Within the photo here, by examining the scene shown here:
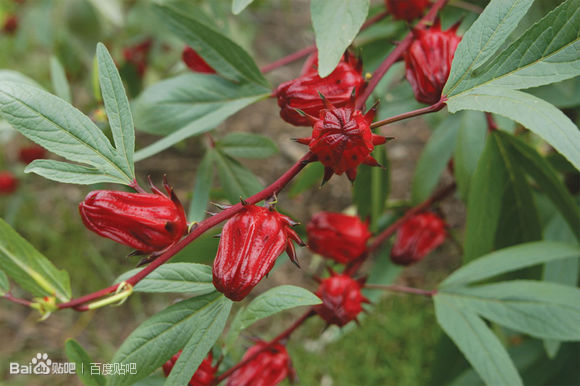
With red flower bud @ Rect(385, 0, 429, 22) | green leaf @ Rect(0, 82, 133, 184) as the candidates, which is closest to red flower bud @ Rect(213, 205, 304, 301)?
green leaf @ Rect(0, 82, 133, 184)

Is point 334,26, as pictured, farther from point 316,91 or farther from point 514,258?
point 514,258

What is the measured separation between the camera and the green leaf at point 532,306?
62cm

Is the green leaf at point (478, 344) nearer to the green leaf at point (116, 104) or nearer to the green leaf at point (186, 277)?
the green leaf at point (186, 277)

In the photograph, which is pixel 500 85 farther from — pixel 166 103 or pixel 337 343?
pixel 337 343

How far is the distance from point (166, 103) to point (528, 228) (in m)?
0.53

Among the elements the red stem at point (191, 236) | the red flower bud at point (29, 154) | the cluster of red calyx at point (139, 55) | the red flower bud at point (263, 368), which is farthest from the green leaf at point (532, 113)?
the red flower bud at point (29, 154)

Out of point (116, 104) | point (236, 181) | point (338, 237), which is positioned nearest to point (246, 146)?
point (236, 181)

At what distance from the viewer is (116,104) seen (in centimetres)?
49

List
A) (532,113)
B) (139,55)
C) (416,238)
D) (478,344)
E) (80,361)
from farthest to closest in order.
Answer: (139,55) → (416,238) → (478,344) → (80,361) → (532,113)

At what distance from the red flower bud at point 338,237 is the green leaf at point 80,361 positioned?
12.4 inches

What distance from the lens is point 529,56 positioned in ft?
1.52

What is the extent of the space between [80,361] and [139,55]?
113 cm

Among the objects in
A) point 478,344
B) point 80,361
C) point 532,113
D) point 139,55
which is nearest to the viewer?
point 532,113

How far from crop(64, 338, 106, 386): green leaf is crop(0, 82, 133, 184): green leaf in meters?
0.18
